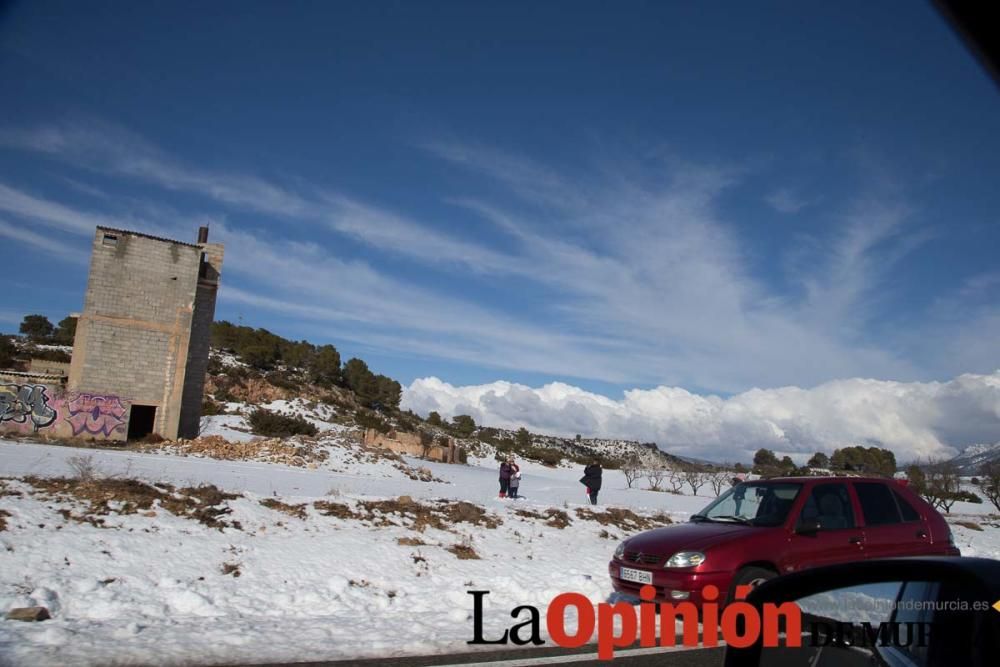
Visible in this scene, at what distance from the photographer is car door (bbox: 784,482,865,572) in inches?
285

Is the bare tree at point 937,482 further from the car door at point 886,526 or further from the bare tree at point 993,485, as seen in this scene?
the car door at point 886,526

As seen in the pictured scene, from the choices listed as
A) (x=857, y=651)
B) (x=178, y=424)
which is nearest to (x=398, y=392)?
(x=178, y=424)

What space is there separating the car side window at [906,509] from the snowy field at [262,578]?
3.99 m

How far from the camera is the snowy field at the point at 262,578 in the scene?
20.3 feet

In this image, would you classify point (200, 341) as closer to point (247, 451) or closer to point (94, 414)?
point (94, 414)

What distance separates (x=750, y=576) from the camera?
6.86 m

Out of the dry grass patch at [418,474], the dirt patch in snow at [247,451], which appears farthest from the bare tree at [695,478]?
the dirt patch in snow at [247,451]

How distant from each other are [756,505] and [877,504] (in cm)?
142

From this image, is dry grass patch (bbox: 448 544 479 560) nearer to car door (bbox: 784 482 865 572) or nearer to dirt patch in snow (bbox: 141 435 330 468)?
car door (bbox: 784 482 865 572)

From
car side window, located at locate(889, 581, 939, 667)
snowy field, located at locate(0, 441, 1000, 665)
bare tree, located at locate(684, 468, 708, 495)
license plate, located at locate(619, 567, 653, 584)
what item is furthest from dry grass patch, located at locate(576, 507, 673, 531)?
bare tree, located at locate(684, 468, 708, 495)

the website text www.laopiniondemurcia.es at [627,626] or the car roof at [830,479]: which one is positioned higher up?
the car roof at [830,479]

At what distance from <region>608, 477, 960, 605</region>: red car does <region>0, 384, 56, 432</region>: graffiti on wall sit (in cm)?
2900

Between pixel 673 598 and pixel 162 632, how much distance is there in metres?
5.02

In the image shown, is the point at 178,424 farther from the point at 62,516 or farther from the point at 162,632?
the point at 162,632
